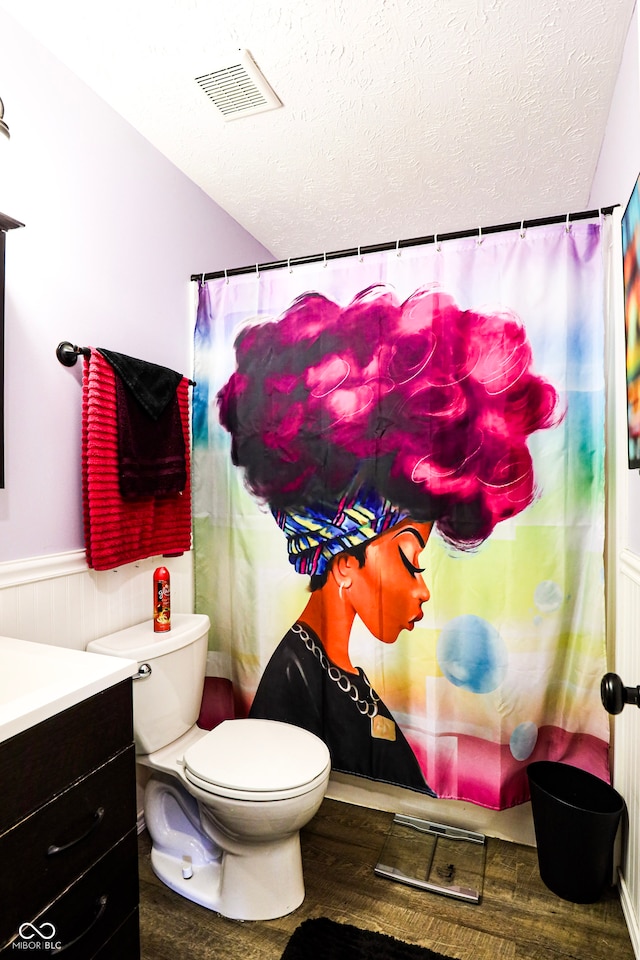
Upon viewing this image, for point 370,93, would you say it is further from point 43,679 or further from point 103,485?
point 43,679

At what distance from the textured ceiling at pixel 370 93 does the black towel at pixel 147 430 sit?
842mm

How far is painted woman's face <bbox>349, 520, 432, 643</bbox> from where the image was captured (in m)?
1.93

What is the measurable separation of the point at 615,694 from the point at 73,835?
40.5 inches

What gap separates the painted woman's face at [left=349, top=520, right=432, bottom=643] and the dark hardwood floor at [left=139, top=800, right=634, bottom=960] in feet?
2.41

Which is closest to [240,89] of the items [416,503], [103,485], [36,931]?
[103,485]

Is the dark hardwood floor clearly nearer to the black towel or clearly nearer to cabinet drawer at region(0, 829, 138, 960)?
cabinet drawer at region(0, 829, 138, 960)

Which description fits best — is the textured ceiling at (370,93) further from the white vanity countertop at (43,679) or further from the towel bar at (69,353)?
the white vanity countertop at (43,679)

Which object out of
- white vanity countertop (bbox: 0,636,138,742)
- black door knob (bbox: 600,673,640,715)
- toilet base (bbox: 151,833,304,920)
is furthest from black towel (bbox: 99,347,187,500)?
black door knob (bbox: 600,673,640,715)

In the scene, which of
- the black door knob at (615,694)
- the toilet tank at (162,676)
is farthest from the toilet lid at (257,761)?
the black door knob at (615,694)

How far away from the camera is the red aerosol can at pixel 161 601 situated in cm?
181

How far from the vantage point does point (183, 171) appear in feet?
7.07

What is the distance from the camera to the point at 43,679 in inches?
46.1

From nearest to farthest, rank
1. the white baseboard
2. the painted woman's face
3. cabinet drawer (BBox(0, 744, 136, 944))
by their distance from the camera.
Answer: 1. cabinet drawer (BBox(0, 744, 136, 944))
2. the white baseboard
3. the painted woman's face

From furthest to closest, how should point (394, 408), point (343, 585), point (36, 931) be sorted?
point (343, 585)
point (394, 408)
point (36, 931)
